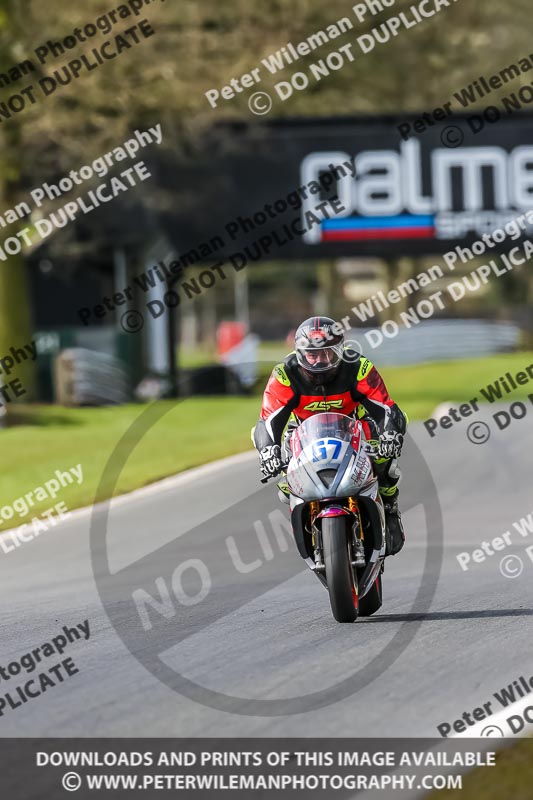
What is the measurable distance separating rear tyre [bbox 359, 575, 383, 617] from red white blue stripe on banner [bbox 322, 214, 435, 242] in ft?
60.3

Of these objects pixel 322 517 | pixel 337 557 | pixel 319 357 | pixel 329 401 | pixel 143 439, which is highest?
pixel 143 439

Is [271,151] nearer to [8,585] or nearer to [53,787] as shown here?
[8,585]

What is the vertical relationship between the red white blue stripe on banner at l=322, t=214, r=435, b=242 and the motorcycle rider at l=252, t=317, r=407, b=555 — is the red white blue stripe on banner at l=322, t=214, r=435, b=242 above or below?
above

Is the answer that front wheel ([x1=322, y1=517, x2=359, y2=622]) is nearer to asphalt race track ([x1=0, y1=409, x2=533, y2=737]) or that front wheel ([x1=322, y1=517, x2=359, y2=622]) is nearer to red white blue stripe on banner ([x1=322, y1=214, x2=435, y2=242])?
asphalt race track ([x1=0, y1=409, x2=533, y2=737])

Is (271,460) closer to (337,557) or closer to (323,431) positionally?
(323,431)

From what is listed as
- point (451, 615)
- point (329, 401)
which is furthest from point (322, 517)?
point (451, 615)

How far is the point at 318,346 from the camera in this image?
7.45 meters

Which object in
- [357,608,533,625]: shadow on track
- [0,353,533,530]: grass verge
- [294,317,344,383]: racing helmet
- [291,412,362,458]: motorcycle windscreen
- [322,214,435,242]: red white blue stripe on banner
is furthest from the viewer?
[322,214,435,242]: red white blue stripe on banner

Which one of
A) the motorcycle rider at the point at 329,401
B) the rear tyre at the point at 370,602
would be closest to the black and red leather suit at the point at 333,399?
the motorcycle rider at the point at 329,401

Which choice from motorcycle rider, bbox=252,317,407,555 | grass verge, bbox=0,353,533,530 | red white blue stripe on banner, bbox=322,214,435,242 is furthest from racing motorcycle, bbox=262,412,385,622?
red white blue stripe on banner, bbox=322,214,435,242

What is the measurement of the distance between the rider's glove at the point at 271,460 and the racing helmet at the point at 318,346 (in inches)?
19.3

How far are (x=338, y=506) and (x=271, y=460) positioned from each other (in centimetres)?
58

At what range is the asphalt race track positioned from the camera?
5801mm

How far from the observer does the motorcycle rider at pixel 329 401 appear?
7551mm
